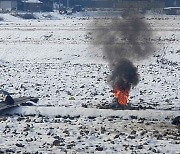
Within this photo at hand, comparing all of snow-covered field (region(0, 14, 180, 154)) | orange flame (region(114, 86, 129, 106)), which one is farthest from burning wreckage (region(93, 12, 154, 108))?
snow-covered field (region(0, 14, 180, 154))

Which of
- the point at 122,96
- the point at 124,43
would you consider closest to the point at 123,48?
the point at 124,43

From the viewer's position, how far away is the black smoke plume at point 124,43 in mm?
25406

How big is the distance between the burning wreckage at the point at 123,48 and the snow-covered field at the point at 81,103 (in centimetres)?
80

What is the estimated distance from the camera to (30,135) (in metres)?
19.0

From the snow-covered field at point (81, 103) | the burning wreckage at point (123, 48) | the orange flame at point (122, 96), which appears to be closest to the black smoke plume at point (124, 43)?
the burning wreckage at point (123, 48)

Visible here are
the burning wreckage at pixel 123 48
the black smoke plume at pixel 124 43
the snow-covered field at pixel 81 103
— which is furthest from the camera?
the black smoke plume at pixel 124 43

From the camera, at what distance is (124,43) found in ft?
88.7

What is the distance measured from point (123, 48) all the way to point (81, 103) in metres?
3.97

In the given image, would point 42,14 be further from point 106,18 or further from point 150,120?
point 150,120

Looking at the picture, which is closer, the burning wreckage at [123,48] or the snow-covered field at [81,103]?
the snow-covered field at [81,103]

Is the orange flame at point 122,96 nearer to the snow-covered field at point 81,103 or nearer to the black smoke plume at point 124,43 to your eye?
the black smoke plume at point 124,43

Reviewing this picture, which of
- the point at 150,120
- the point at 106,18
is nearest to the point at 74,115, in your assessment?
the point at 150,120

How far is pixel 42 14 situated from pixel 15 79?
6094 centimetres

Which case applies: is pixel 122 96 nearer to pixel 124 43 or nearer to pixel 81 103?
pixel 81 103
